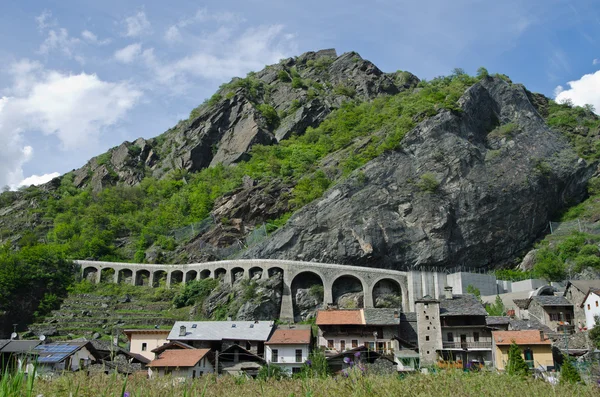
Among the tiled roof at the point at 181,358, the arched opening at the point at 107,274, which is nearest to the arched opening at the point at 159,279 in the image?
the arched opening at the point at 107,274

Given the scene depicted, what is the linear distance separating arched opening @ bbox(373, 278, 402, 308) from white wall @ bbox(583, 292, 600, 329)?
1963 centimetres

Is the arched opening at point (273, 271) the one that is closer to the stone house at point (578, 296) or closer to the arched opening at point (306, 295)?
Answer: the arched opening at point (306, 295)

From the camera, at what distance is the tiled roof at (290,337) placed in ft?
148

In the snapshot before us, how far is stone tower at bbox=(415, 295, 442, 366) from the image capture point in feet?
149

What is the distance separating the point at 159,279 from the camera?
238ft

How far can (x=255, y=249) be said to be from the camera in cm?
6750

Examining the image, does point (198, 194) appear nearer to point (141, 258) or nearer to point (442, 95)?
point (141, 258)

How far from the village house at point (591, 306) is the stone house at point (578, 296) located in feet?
1.17

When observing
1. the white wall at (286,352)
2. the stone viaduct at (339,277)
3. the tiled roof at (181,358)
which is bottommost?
the white wall at (286,352)

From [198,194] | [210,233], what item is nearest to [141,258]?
[210,233]

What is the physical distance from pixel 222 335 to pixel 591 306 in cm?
3359

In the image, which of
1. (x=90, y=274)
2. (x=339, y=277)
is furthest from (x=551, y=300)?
(x=90, y=274)

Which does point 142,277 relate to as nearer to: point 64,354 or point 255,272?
point 255,272

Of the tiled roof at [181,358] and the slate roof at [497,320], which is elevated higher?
the slate roof at [497,320]
